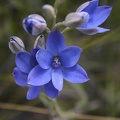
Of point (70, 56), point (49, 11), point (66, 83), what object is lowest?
point (66, 83)

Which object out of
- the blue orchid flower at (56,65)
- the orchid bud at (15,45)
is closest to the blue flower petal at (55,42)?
the blue orchid flower at (56,65)

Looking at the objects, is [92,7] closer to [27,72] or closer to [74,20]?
[74,20]

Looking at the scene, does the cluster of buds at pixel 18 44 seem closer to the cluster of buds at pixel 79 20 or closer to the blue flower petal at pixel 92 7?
the cluster of buds at pixel 79 20

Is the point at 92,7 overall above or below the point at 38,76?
above

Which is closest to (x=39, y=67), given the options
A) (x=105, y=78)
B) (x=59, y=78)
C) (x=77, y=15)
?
(x=59, y=78)

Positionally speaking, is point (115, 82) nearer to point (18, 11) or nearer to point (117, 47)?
point (117, 47)

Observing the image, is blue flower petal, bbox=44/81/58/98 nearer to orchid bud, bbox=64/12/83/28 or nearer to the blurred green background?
orchid bud, bbox=64/12/83/28

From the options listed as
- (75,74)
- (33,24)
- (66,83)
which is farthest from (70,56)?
(66,83)
